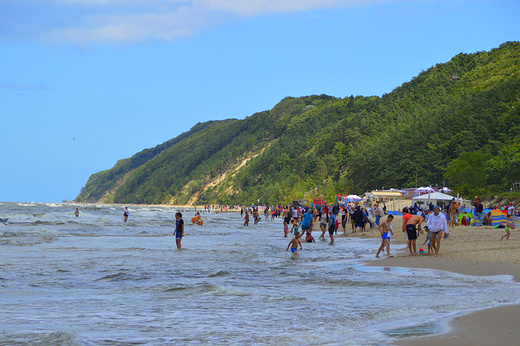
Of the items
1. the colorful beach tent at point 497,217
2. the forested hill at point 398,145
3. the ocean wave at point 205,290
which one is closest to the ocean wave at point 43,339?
the ocean wave at point 205,290

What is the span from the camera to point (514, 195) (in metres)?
40.9

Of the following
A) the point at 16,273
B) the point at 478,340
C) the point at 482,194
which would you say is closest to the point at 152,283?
the point at 16,273

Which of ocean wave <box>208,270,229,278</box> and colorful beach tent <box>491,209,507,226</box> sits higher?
colorful beach tent <box>491,209,507,226</box>

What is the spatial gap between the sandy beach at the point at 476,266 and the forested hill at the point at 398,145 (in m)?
34.1

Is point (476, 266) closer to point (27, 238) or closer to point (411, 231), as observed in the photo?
point (411, 231)

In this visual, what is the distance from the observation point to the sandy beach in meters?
5.05

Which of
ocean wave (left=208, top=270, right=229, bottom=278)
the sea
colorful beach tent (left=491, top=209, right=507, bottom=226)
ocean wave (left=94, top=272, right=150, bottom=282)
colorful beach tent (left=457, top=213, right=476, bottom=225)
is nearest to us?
the sea

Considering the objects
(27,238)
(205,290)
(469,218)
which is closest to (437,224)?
(205,290)

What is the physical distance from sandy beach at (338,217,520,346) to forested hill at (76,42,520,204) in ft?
112

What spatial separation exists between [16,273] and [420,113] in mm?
96773

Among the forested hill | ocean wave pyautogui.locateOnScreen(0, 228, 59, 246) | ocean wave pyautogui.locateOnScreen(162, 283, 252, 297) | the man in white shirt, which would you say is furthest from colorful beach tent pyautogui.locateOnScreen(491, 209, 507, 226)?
the forested hill

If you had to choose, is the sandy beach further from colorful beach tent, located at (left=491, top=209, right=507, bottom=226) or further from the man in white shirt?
colorful beach tent, located at (left=491, top=209, right=507, bottom=226)

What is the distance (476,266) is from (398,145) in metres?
70.4

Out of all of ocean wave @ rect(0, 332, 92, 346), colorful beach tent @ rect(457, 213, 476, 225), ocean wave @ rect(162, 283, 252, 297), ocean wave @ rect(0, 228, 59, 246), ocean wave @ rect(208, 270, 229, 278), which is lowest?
ocean wave @ rect(0, 228, 59, 246)
